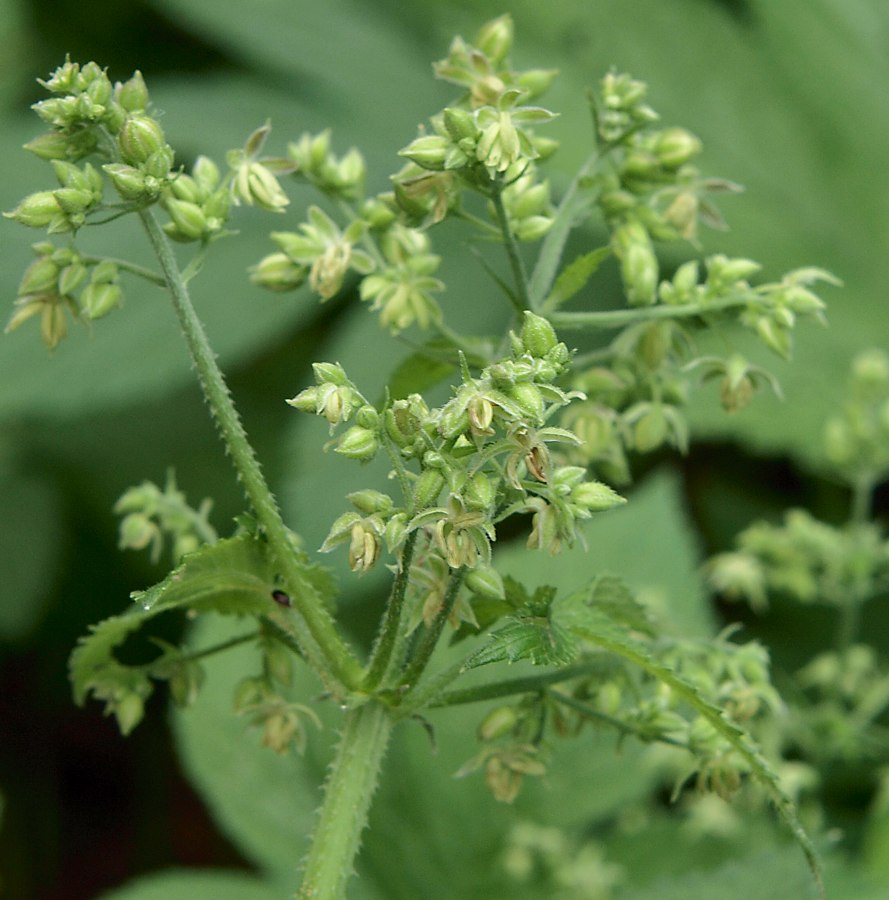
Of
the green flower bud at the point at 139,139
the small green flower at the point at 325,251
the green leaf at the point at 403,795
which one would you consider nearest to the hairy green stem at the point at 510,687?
the small green flower at the point at 325,251

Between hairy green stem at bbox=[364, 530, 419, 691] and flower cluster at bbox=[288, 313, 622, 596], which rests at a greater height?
flower cluster at bbox=[288, 313, 622, 596]

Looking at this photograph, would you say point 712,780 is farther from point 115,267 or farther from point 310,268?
point 115,267

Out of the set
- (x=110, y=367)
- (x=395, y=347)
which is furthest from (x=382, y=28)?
(x=110, y=367)

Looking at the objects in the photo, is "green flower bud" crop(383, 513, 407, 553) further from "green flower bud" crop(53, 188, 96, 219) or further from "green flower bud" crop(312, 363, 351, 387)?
"green flower bud" crop(53, 188, 96, 219)

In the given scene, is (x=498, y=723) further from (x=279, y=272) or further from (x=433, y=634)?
(x=279, y=272)

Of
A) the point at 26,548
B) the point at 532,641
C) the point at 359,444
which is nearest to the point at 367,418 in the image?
the point at 359,444

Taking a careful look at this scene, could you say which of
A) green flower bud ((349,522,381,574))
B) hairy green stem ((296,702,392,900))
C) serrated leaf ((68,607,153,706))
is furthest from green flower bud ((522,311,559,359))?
serrated leaf ((68,607,153,706))
